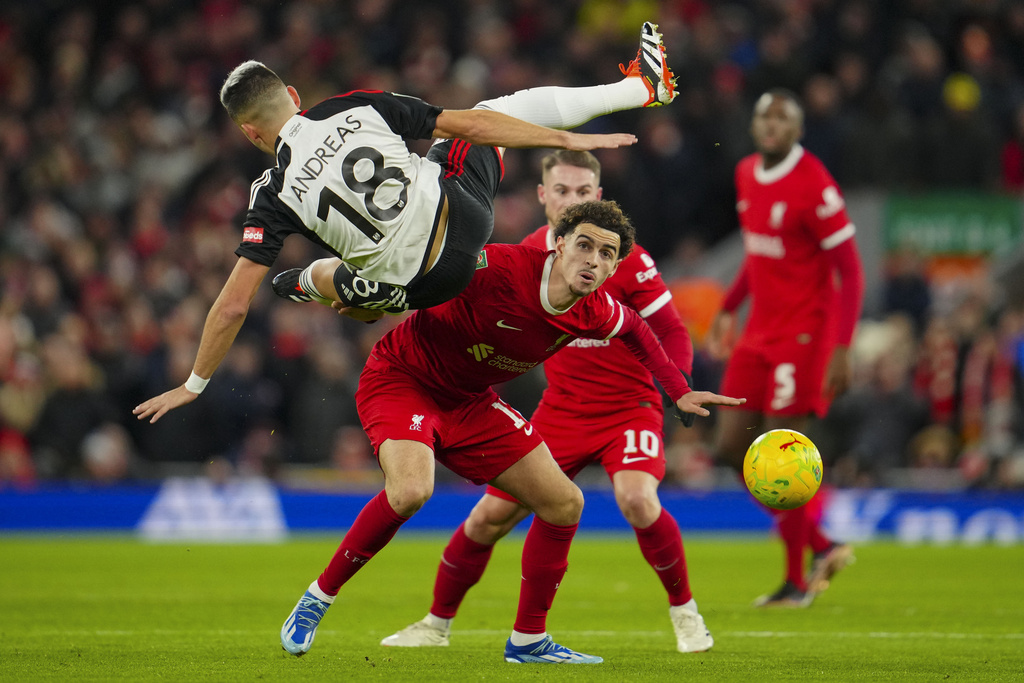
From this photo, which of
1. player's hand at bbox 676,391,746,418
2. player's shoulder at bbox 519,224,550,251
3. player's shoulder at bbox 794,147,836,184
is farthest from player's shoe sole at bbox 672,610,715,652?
player's shoulder at bbox 794,147,836,184

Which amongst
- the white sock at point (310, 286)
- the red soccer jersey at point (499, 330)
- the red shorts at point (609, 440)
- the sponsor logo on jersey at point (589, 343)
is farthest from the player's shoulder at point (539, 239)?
the white sock at point (310, 286)

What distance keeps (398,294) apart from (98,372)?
8925 mm

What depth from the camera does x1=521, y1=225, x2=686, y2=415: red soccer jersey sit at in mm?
6707

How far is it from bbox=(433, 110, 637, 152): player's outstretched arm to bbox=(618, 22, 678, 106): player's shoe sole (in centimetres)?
57

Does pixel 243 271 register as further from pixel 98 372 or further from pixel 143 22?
pixel 143 22

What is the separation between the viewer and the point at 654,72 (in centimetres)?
591

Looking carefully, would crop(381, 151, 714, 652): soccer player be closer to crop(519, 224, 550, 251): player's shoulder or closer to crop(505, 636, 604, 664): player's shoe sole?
crop(519, 224, 550, 251): player's shoulder

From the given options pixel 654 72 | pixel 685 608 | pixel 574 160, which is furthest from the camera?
pixel 574 160

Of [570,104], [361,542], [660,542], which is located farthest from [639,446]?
[570,104]

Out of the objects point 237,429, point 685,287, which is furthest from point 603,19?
point 237,429

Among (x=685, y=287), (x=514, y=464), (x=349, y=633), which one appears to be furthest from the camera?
(x=685, y=287)

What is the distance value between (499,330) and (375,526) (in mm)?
988

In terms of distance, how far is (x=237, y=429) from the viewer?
1338 cm

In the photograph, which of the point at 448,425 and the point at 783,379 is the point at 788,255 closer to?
the point at 783,379
